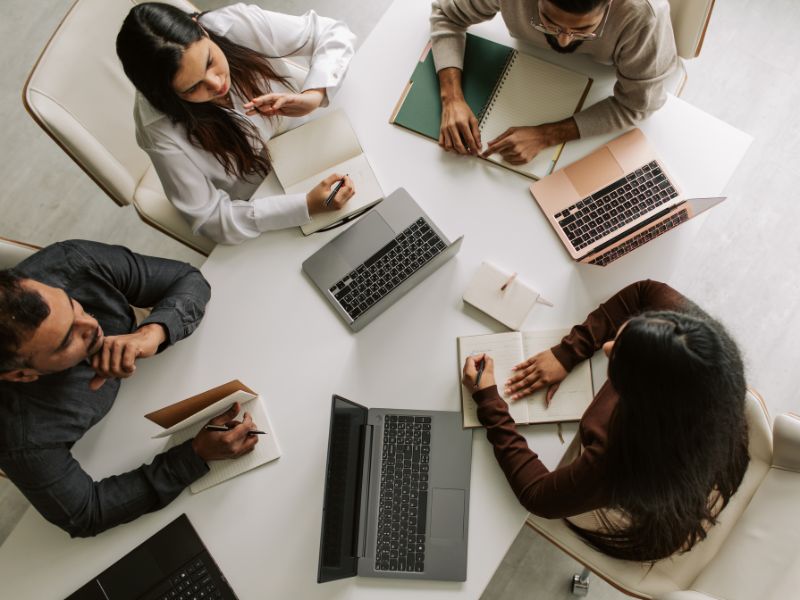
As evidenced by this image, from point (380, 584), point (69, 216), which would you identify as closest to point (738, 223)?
point (380, 584)

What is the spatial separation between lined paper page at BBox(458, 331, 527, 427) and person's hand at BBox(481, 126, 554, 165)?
1.47ft

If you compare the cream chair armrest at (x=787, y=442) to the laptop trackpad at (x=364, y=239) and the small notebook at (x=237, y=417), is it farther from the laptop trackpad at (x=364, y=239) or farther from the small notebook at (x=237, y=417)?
the small notebook at (x=237, y=417)

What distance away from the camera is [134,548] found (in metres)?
1.41

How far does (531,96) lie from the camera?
1.60 meters

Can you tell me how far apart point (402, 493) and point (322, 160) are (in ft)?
2.83

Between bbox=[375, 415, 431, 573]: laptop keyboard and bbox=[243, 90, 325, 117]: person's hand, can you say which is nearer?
bbox=[375, 415, 431, 573]: laptop keyboard

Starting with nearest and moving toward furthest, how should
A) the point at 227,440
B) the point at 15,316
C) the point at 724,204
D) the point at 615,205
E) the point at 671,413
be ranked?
1. the point at 671,413
2. the point at 15,316
3. the point at 227,440
4. the point at 615,205
5. the point at 724,204

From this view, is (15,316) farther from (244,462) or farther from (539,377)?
(539,377)

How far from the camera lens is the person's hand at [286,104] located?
1507 millimetres

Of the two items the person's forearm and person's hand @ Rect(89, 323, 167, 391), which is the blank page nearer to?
the person's forearm

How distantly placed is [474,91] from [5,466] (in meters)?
1.42

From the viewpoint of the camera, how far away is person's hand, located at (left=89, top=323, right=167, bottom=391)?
135cm

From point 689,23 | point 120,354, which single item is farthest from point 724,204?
point 120,354

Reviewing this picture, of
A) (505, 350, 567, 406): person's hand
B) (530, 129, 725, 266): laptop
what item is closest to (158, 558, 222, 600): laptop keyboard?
(505, 350, 567, 406): person's hand
